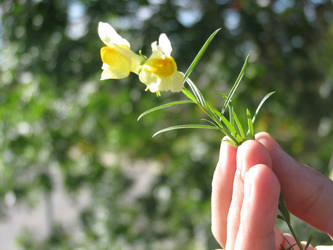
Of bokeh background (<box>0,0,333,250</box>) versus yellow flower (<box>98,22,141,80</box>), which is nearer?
yellow flower (<box>98,22,141,80</box>)

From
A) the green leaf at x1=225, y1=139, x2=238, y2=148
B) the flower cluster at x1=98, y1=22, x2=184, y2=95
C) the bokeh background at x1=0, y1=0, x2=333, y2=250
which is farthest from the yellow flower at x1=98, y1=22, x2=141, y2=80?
the bokeh background at x1=0, y1=0, x2=333, y2=250

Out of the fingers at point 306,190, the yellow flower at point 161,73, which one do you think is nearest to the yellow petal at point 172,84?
the yellow flower at point 161,73

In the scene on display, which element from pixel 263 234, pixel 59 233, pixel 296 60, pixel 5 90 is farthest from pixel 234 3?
pixel 59 233

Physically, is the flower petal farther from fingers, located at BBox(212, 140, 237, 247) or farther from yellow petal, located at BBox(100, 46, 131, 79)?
fingers, located at BBox(212, 140, 237, 247)

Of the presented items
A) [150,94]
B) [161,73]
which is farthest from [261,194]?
[150,94]

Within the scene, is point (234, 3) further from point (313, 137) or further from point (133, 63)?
point (133, 63)

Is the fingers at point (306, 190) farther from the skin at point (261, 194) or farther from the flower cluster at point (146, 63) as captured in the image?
the flower cluster at point (146, 63)
